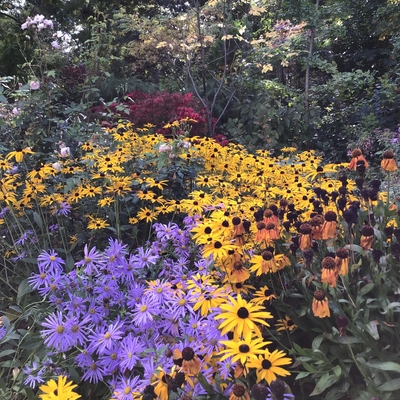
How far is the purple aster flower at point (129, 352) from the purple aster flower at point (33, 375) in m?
0.26

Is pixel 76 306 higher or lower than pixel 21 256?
higher

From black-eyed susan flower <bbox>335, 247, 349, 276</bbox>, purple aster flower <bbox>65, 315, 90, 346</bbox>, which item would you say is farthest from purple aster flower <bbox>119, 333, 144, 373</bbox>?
black-eyed susan flower <bbox>335, 247, 349, 276</bbox>

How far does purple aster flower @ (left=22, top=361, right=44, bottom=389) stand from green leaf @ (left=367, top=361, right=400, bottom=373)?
0.93 metres

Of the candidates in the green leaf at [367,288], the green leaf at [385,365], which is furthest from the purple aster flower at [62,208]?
the green leaf at [385,365]

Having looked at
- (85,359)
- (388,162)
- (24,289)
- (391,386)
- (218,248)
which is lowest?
(24,289)

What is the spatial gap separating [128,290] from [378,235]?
886mm

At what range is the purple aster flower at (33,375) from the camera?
1.24 m

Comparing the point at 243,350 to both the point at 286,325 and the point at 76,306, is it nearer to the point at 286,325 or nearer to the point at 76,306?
the point at 286,325

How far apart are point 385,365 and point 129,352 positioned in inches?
27.2

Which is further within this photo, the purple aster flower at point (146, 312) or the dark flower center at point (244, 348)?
the purple aster flower at point (146, 312)

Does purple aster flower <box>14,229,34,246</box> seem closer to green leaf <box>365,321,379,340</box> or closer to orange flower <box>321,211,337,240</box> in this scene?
orange flower <box>321,211,337,240</box>

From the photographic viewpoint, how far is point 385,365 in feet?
2.93

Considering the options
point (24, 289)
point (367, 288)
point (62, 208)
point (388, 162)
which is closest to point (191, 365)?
point (367, 288)

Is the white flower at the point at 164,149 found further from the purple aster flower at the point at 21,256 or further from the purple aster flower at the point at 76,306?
the purple aster flower at the point at 76,306
